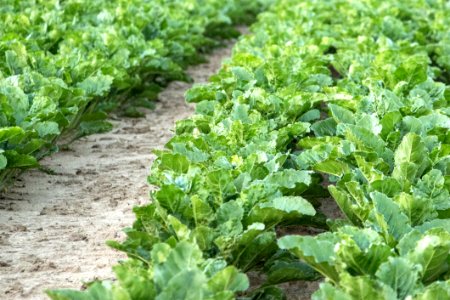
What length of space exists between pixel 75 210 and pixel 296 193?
1580 millimetres

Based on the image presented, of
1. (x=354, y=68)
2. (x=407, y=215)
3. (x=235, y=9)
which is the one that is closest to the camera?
(x=407, y=215)

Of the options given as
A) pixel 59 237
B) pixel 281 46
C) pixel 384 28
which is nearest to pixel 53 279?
pixel 59 237

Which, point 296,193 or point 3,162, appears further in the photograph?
point 3,162

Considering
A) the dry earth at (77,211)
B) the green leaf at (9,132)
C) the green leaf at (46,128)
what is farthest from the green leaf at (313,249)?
the green leaf at (46,128)

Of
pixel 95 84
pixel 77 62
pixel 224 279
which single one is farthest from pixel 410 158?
pixel 77 62

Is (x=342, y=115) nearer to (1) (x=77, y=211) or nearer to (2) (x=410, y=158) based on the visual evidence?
(2) (x=410, y=158)

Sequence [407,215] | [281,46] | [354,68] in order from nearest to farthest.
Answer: [407,215] < [354,68] < [281,46]

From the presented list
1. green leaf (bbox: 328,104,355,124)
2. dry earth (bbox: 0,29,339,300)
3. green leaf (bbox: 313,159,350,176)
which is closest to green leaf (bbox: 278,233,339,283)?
dry earth (bbox: 0,29,339,300)

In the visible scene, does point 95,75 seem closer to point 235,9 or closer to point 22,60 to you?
point 22,60

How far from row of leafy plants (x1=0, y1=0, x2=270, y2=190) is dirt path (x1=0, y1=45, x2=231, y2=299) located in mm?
211

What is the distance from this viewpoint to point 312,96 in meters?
5.52

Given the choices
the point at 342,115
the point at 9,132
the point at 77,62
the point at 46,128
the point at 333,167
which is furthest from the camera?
the point at 77,62

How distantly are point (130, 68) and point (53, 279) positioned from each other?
3.40 m

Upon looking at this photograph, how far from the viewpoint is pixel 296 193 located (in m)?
4.22
